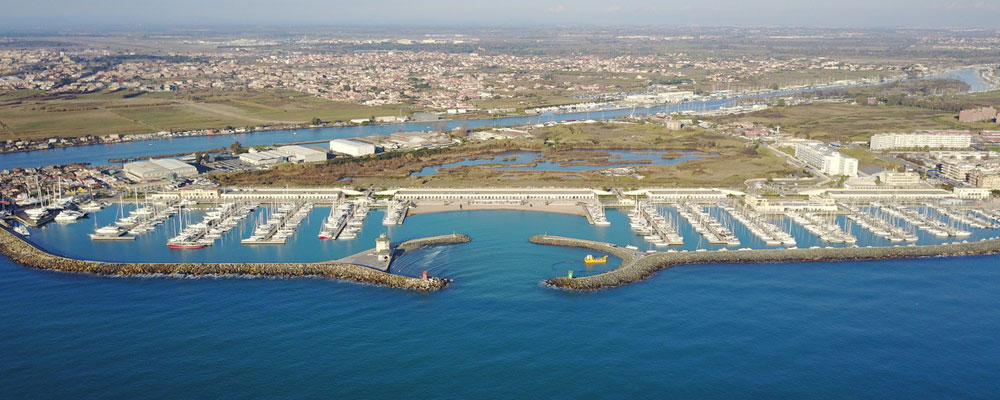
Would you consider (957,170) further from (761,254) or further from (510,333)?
(510,333)

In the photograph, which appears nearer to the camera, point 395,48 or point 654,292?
point 654,292

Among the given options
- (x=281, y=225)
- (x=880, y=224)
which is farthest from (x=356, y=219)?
(x=880, y=224)

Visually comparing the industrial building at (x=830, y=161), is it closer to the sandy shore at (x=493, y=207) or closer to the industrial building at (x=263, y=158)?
the sandy shore at (x=493, y=207)

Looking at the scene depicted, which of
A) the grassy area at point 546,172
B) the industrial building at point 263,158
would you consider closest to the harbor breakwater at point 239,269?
the grassy area at point 546,172

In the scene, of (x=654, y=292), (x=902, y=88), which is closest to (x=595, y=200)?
(x=654, y=292)

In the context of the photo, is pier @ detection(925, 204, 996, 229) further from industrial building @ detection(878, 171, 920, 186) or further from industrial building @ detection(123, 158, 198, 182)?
industrial building @ detection(123, 158, 198, 182)

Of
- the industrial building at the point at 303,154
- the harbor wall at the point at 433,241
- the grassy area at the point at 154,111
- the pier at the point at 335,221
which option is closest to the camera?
the harbor wall at the point at 433,241

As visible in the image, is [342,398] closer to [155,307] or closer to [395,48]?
[155,307]
